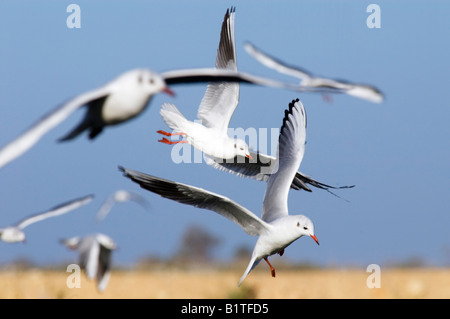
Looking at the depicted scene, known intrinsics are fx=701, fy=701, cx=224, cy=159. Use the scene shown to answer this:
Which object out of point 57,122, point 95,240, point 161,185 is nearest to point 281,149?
point 161,185

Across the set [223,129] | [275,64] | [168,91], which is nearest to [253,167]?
[223,129]

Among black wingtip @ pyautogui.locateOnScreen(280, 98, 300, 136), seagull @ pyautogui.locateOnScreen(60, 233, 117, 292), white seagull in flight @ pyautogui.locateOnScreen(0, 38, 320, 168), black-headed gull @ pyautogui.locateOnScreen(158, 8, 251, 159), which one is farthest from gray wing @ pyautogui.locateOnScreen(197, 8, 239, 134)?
white seagull in flight @ pyautogui.locateOnScreen(0, 38, 320, 168)

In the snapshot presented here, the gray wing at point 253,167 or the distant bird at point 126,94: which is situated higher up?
the gray wing at point 253,167

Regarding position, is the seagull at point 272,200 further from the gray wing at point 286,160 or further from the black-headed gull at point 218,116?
the black-headed gull at point 218,116

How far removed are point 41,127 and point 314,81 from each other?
288cm

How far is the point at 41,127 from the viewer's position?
11.6 feet

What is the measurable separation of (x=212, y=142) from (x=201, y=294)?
7.22 ft

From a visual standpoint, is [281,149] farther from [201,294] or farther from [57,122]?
[57,122]

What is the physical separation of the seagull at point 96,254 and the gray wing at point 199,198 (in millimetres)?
1103

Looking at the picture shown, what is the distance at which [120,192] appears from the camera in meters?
6.38

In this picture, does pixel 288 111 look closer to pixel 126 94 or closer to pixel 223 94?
pixel 223 94

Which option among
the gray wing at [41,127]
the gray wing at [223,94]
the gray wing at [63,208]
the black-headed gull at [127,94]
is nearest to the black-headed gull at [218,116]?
the gray wing at [223,94]

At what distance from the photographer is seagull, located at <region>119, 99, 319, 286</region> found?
229 inches

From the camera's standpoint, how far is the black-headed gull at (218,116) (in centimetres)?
706
